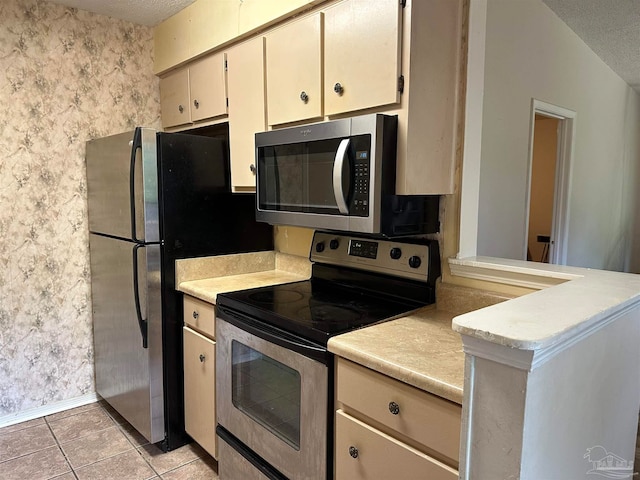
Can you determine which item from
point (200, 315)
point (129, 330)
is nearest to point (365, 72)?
point (200, 315)

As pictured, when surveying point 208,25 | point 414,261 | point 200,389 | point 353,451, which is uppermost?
point 208,25

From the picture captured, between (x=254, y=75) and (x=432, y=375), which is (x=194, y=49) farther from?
(x=432, y=375)

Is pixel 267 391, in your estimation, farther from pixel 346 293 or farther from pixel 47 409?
pixel 47 409

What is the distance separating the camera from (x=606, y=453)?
1233 mm

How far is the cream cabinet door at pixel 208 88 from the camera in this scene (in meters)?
2.30

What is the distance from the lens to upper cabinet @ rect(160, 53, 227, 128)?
2320mm

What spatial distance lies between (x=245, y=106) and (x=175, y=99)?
2.74ft

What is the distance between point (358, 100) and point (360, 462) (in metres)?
1.18

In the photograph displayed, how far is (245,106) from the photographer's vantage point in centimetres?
212

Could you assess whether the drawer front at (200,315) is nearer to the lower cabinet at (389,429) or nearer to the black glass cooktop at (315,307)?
the black glass cooktop at (315,307)

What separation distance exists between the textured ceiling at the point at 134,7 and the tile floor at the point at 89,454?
2.33 m

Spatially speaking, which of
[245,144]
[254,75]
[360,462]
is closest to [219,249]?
[245,144]

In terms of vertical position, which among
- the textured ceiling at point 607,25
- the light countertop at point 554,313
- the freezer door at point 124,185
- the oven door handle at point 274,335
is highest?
the textured ceiling at point 607,25

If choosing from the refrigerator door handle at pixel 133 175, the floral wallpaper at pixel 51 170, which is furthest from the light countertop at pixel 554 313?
the floral wallpaper at pixel 51 170
